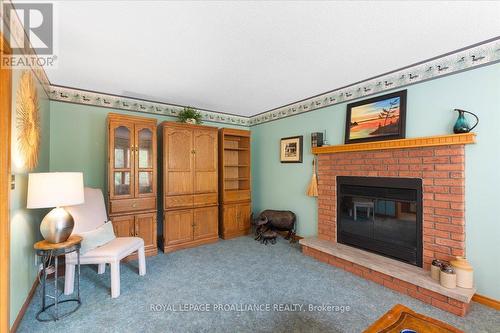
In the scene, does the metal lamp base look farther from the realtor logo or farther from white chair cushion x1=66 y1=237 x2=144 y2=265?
the realtor logo

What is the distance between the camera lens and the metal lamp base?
6.61ft

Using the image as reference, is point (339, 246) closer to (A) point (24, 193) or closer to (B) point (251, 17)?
(B) point (251, 17)

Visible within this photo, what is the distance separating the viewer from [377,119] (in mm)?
Result: 2947

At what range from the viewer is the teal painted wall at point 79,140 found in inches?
126

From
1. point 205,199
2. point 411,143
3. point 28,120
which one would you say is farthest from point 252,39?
point 205,199

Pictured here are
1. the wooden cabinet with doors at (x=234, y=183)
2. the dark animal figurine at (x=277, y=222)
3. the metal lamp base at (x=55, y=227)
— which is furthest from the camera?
the wooden cabinet with doors at (x=234, y=183)

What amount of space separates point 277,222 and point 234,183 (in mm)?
1239

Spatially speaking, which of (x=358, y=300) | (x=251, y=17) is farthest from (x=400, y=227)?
(x=251, y=17)

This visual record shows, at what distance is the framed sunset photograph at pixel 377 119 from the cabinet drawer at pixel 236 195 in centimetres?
214

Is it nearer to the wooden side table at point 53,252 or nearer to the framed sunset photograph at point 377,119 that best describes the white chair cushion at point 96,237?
the wooden side table at point 53,252

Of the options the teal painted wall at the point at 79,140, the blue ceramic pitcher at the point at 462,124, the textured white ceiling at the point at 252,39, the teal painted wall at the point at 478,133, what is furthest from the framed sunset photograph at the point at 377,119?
the teal painted wall at the point at 79,140

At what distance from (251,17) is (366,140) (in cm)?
220

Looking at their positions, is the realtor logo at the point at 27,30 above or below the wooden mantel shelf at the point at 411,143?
above

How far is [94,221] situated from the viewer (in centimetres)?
269
